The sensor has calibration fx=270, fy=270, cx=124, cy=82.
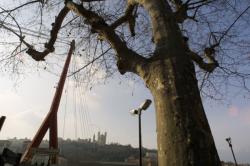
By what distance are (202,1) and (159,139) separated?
3.81 meters

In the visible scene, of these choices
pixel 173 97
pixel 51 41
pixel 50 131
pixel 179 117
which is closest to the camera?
pixel 179 117

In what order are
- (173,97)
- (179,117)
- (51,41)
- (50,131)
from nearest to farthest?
(179,117)
(173,97)
(51,41)
(50,131)

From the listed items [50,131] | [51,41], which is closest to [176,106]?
[51,41]

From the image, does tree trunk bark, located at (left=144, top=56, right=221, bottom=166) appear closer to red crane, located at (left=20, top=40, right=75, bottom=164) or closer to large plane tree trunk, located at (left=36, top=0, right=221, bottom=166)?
large plane tree trunk, located at (left=36, top=0, right=221, bottom=166)

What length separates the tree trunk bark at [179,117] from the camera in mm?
1790

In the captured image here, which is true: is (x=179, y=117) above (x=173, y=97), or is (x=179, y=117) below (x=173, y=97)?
below

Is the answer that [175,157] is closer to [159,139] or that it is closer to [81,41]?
[159,139]

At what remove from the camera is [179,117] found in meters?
1.98

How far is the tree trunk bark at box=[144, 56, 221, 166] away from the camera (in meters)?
1.79

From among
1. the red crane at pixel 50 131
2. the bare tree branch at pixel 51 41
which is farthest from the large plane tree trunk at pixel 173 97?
the red crane at pixel 50 131

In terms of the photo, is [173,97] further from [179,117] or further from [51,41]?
[51,41]

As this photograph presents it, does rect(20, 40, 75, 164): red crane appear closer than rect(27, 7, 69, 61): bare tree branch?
No

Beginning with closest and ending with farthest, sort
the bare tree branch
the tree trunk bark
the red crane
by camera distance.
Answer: the tree trunk bark
the bare tree branch
the red crane

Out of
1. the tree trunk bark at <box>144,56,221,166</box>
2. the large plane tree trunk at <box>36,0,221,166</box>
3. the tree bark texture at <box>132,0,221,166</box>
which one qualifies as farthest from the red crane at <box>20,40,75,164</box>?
the tree trunk bark at <box>144,56,221,166</box>
